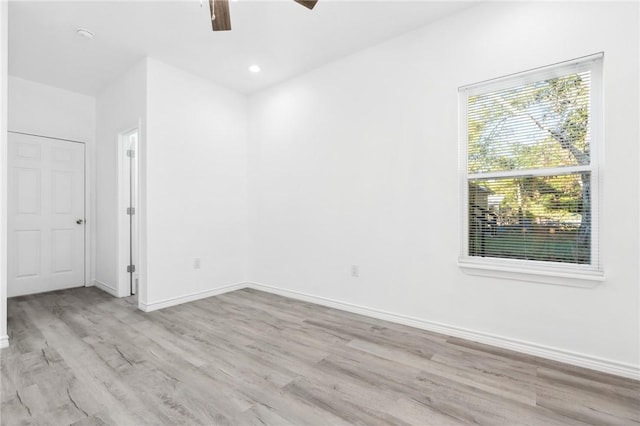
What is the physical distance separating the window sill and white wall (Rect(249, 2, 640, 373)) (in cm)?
5

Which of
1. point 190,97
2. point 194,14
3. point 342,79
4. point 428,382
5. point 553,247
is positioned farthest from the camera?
point 190,97

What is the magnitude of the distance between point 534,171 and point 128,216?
437cm

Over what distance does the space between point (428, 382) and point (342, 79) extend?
292 cm

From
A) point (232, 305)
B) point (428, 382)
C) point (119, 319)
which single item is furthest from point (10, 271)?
point (428, 382)

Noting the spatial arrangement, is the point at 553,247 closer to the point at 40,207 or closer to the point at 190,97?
the point at 190,97

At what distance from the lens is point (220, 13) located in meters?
1.87

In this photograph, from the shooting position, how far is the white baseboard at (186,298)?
338 centimetres

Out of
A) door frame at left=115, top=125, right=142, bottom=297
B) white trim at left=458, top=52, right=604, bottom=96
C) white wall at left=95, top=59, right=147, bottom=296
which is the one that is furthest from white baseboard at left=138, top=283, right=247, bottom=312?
white trim at left=458, top=52, right=604, bottom=96

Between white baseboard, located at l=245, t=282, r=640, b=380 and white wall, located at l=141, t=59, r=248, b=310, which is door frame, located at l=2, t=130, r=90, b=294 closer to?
white wall, located at l=141, t=59, r=248, b=310

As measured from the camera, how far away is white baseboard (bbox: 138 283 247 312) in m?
3.38

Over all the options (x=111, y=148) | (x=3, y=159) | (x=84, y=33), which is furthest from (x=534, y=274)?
(x=111, y=148)

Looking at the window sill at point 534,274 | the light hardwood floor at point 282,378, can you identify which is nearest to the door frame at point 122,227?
the light hardwood floor at point 282,378

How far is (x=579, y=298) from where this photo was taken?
217 centimetres

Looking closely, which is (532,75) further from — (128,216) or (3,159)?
(128,216)
